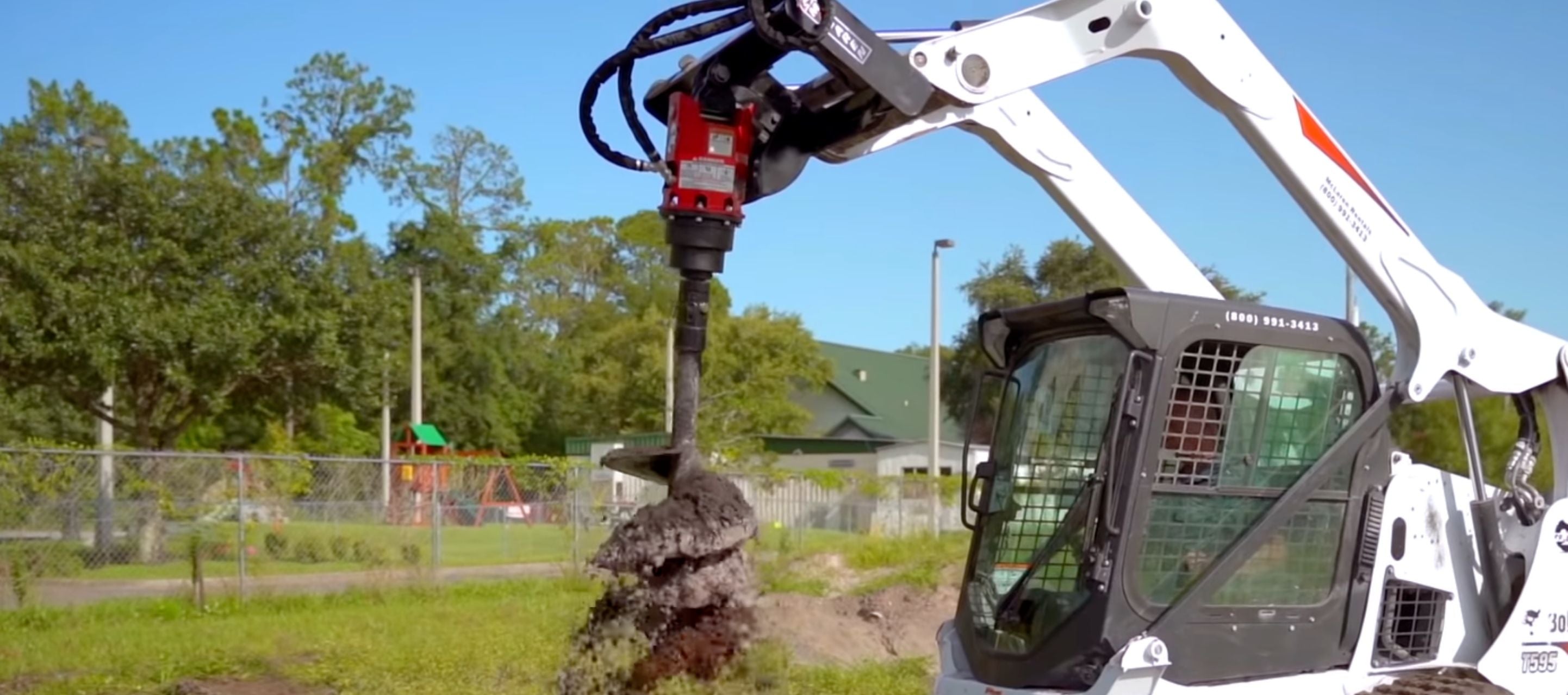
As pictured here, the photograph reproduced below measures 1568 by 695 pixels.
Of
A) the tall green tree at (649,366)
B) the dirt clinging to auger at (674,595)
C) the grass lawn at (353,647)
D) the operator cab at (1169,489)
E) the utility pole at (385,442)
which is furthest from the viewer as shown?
the tall green tree at (649,366)

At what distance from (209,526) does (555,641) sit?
6484mm

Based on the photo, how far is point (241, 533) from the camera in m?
15.7

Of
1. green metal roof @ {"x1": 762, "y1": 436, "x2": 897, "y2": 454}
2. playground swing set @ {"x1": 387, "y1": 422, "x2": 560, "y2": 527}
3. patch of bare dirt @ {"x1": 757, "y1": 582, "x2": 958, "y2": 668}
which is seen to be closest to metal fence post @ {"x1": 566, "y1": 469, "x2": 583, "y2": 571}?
playground swing set @ {"x1": 387, "y1": 422, "x2": 560, "y2": 527}

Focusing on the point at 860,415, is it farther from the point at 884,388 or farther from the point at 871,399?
the point at 884,388

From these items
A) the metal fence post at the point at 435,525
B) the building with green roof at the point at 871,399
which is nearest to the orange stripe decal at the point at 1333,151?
the metal fence post at the point at 435,525

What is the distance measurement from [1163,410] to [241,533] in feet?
40.4

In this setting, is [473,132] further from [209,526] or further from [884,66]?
[884,66]

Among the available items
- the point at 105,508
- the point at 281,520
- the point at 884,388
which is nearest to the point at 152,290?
the point at 281,520

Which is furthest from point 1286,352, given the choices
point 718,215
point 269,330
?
point 269,330

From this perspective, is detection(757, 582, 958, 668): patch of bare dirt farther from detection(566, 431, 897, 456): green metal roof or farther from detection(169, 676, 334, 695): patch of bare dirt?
detection(566, 431, 897, 456): green metal roof

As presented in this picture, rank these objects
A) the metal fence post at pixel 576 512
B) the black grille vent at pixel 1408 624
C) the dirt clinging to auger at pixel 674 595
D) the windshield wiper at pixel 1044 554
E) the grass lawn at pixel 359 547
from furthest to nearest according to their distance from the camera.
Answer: the metal fence post at pixel 576 512
the grass lawn at pixel 359 547
the black grille vent at pixel 1408 624
the dirt clinging to auger at pixel 674 595
the windshield wiper at pixel 1044 554

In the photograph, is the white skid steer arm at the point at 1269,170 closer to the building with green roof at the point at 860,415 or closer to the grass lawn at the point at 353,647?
the grass lawn at the point at 353,647

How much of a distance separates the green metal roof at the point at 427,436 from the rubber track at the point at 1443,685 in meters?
35.4

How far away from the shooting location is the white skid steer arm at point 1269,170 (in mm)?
6535
